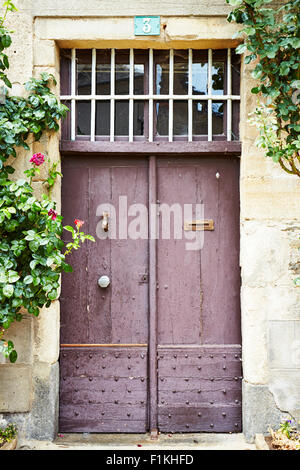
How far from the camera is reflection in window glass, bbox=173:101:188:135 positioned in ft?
11.6

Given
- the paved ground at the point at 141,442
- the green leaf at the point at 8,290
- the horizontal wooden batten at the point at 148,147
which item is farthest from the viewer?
the horizontal wooden batten at the point at 148,147

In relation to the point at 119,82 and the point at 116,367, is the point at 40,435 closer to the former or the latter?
the point at 116,367

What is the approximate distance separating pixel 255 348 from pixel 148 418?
991 millimetres

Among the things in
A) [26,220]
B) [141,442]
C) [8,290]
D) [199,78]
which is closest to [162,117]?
[199,78]

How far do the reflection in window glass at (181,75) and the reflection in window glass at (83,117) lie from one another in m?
0.70

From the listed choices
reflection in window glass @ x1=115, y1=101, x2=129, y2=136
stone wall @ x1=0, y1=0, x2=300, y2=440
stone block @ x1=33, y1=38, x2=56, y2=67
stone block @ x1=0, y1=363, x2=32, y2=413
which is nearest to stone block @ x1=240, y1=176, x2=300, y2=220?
stone wall @ x1=0, y1=0, x2=300, y2=440

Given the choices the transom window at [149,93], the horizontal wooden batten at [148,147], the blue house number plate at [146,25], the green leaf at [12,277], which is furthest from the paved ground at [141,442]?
the blue house number plate at [146,25]

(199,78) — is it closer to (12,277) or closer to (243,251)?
(243,251)

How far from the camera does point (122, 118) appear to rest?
3541 mm

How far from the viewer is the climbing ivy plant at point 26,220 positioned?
2.97m

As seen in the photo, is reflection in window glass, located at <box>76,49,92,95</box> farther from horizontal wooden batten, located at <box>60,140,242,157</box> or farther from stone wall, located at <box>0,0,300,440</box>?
horizontal wooden batten, located at <box>60,140,242,157</box>

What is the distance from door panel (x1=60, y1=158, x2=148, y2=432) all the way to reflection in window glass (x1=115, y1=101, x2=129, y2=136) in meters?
0.23

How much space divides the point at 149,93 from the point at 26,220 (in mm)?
1345

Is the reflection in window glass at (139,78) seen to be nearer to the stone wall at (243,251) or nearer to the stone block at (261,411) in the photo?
the stone wall at (243,251)
